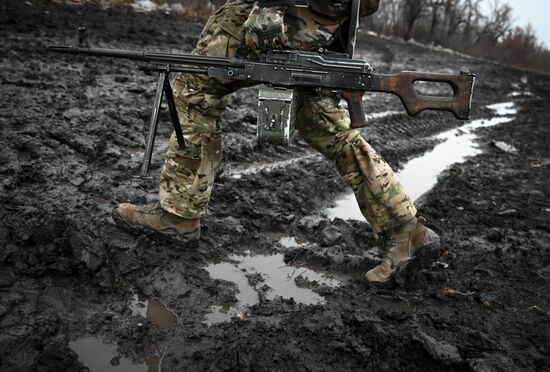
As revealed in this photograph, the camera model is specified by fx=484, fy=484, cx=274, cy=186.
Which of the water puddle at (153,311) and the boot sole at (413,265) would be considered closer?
the water puddle at (153,311)

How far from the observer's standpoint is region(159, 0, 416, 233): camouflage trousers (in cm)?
257

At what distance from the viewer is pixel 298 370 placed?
1.97 meters

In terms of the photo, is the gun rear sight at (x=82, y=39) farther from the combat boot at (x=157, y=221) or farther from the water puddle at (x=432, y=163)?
the water puddle at (x=432, y=163)

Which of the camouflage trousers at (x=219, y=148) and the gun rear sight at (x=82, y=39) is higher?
the gun rear sight at (x=82, y=39)

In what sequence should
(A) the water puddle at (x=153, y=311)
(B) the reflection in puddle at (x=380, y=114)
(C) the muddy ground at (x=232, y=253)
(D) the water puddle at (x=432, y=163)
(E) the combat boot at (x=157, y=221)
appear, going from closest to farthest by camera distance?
(C) the muddy ground at (x=232, y=253) → (A) the water puddle at (x=153, y=311) → (E) the combat boot at (x=157, y=221) → (D) the water puddle at (x=432, y=163) → (B) the reflection in puddle at (x=380, y=114)

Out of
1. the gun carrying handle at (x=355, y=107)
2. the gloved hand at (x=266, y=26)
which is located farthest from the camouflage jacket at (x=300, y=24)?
the gun carrying handle at (x=355, y=107)

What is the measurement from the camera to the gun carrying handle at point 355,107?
2.54 meters

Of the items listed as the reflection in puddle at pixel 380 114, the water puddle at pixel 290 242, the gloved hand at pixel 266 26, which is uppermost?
the gloved hand at pixel 266 26

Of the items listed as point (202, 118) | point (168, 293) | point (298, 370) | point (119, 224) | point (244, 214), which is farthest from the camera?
point (244, 214)

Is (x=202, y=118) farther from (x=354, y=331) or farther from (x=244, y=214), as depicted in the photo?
(x=354, y=331)

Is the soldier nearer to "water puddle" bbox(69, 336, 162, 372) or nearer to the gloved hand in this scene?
the gloved hand

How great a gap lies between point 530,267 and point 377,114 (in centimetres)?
422

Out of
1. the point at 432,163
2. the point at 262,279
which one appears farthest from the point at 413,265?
the point at 432,163

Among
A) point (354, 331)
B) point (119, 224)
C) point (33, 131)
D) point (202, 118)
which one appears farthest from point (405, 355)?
point (33, 131)
